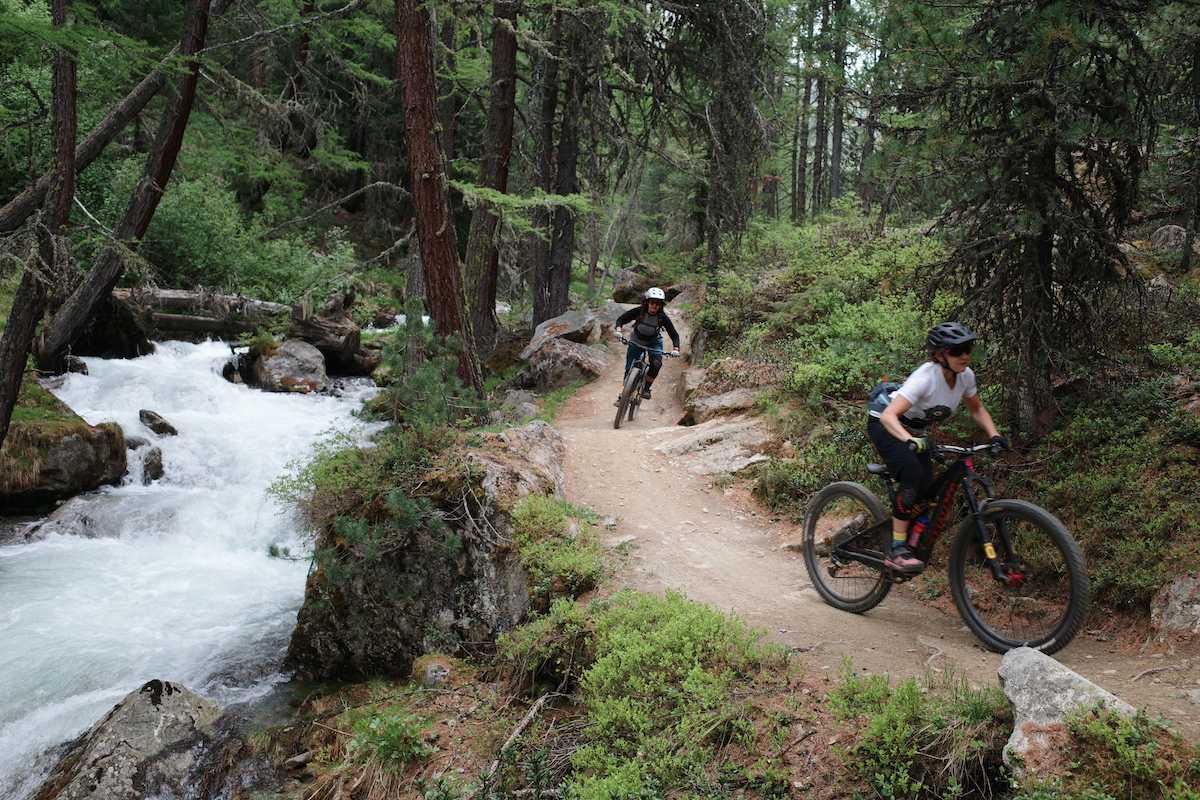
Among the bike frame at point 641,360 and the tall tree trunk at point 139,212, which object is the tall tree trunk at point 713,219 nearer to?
the bike frame at point 641,360

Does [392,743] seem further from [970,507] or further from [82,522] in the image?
[82,522]

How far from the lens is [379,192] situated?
29234 millimetres

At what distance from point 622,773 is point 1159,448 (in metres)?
5.06

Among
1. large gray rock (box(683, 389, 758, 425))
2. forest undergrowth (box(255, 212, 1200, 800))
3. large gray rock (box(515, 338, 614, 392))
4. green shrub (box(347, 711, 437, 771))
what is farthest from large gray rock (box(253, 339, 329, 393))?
green shrub (box(347, 711, 437, 771))

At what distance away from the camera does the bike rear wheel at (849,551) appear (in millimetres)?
5207

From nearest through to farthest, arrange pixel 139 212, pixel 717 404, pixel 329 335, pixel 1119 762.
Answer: pixel 1119 762, pixel 717 404, pixel 139 212, pixel 329 335

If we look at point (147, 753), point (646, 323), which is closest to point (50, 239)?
point (147, 753)

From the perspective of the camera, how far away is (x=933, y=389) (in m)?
4.70

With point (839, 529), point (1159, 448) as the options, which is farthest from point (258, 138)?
point (1159, 448)

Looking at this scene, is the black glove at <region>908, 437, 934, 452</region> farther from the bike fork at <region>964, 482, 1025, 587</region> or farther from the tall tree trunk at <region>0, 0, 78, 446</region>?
the tall tree trunk at <region>0, 0, 78, 446</region>

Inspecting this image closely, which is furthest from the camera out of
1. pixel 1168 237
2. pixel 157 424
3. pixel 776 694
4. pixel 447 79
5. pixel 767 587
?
pixel 447 79

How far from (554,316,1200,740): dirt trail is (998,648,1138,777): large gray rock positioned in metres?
0.50

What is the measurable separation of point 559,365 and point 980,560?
35.5 ft

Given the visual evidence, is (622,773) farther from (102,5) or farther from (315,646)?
(102,5)
